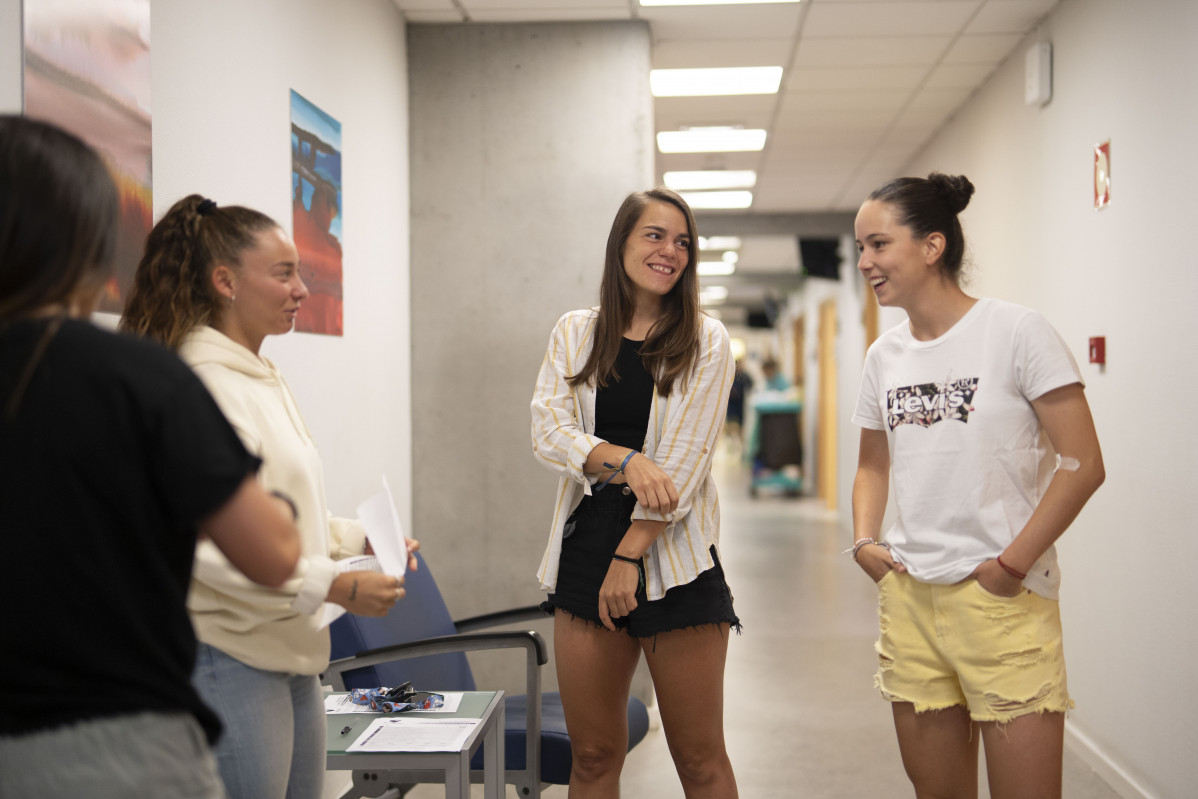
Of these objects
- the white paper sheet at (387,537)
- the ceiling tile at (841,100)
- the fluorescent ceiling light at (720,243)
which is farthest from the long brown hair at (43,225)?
the fluorescent ceiling light at (720,243)

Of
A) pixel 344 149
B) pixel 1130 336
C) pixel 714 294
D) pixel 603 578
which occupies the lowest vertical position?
pixel 603 578

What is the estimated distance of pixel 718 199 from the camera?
8.20 meters

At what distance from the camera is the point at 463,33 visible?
13.0ft

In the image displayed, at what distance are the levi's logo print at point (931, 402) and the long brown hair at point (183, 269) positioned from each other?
125cm

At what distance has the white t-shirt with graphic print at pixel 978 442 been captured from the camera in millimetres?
1777

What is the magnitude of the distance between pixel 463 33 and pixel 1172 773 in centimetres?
364

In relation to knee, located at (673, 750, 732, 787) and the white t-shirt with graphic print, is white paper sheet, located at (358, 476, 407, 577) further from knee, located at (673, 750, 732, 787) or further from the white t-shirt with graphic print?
the white t-shirt with graphic print

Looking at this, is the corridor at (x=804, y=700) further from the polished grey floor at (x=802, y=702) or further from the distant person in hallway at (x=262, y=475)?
the distant person in hallway at (x=262, y=475)

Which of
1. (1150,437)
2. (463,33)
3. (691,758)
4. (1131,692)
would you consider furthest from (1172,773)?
(463,33)

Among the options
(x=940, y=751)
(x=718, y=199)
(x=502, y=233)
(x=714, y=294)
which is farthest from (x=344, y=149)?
(x=714, y=294)

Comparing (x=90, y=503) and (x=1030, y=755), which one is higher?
(x=90, y=503)

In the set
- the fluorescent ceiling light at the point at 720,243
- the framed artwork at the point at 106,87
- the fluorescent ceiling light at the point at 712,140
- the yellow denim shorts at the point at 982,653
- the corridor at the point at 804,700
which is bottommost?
the corridor at the point at 804,700

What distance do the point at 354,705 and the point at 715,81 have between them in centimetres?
384

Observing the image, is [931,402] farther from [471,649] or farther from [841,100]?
[841,100]
